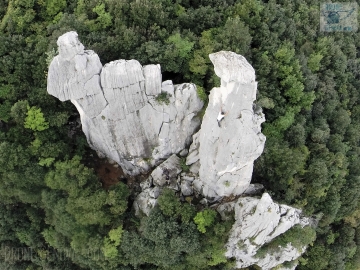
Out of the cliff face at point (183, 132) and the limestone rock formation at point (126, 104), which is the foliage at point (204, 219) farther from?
the limestone rock formation at point (126, 104)

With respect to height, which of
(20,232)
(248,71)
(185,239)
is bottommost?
(20,232)

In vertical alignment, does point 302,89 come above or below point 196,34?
below

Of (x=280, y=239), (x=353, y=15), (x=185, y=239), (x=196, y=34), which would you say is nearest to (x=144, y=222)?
(x=185, y=239)

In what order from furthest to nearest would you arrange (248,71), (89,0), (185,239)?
1. (89,0)
2. (185,239)
3. (248,71)

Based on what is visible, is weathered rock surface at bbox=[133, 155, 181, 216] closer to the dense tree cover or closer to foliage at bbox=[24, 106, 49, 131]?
the dense tree cover

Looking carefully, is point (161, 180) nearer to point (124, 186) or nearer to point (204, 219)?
point (124, 186)

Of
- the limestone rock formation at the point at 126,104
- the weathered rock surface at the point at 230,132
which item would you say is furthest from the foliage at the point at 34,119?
the weathered rock surface at the point at 230,132

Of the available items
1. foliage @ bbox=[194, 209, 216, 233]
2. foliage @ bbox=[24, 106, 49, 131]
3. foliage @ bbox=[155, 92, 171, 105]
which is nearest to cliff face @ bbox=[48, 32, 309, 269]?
foliage @ bbox=[155, 92, 171, 105]

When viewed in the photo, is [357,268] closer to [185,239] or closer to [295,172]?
[295,172]
